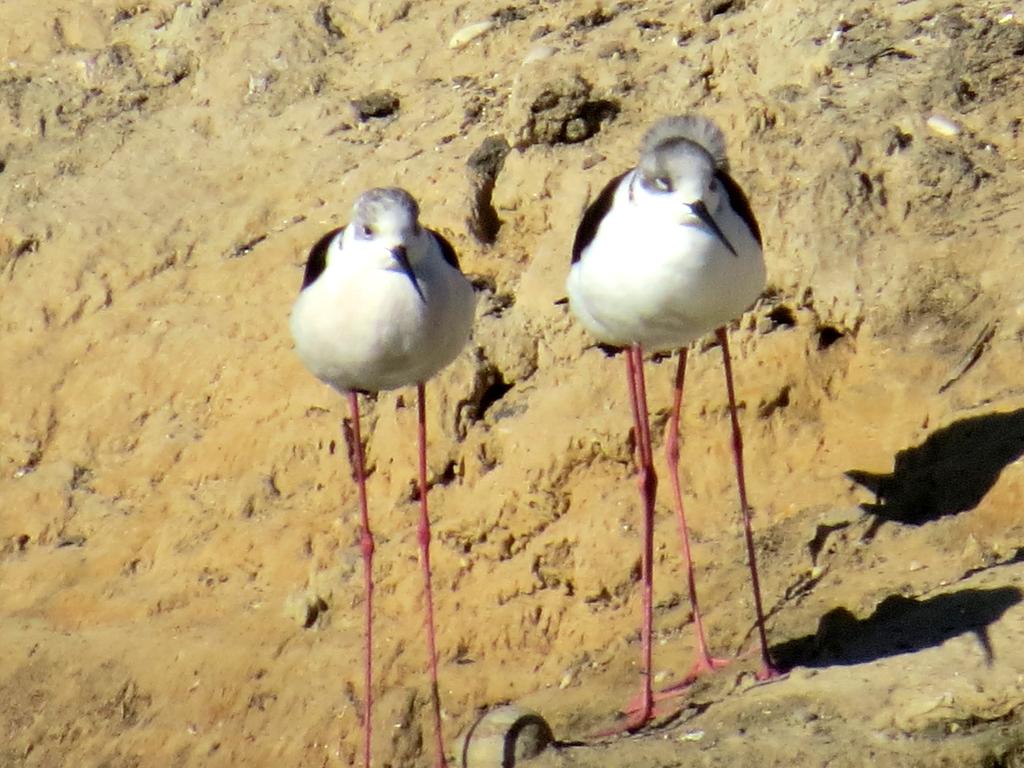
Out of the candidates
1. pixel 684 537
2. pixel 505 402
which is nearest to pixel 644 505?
pixel 684 537

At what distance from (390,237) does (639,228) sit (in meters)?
0.63

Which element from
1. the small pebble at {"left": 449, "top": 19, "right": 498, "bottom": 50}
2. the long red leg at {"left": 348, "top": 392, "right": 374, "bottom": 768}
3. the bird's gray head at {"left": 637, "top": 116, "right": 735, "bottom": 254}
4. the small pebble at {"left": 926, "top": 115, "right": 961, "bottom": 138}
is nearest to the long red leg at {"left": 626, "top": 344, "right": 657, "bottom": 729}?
the bird's gray head at {"left": 637, "top": 116, "right": 735, "bottom": 254}

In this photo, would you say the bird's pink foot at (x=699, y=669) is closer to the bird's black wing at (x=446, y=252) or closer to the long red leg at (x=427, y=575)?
the long red leg at (x=427, y=575)

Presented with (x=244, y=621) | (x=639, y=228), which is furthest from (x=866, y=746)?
(x=244, y=621)

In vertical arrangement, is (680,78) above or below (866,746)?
above

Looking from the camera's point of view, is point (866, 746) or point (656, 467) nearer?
point (866, 746)

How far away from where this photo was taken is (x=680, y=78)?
5.30 m

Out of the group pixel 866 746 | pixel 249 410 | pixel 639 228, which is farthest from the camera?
pixel 249 410

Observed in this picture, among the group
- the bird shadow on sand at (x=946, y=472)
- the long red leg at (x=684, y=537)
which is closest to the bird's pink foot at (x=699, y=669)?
the long red leg at (x=684, y=537)

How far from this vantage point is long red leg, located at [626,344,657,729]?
407cm

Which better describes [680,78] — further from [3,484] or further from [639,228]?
[3,484]

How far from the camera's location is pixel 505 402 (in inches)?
196

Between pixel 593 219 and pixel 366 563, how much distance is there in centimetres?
121

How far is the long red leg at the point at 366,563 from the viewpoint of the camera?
14.8 ft
